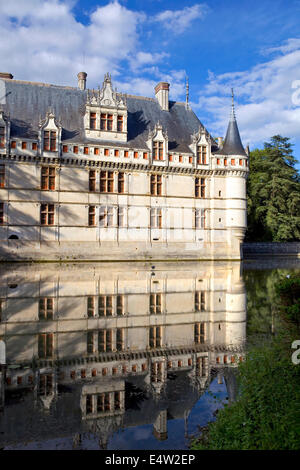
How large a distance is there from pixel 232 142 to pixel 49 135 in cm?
1521

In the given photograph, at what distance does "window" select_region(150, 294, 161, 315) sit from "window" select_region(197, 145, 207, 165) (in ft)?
73.4

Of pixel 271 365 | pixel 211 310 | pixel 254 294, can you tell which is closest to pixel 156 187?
pixel 254 294

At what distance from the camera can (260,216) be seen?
145 ft

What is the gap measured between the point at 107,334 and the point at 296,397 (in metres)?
4.49

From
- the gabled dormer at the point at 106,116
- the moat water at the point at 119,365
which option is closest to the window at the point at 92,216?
the gabled dormer at the point at 106,116

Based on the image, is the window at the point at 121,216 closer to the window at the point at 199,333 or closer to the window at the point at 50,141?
the window at the point at 50,141

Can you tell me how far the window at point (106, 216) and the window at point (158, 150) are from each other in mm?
5570

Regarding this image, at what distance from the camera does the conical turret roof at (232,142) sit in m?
34.0

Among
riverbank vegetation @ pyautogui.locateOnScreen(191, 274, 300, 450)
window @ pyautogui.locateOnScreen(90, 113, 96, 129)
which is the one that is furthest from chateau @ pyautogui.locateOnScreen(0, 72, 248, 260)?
riverbank vegetation @ pyautogui.locateOnScreen(191, 274, 300, 450)

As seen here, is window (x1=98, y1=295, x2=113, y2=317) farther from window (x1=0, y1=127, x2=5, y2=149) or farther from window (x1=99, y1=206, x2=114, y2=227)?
window (x1=0, y1=127, x2=5, y2=149)

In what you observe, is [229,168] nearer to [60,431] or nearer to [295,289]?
[295,289]

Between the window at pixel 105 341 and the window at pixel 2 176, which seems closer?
the window at pixel 105 341

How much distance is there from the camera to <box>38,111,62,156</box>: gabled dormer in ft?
93.4
